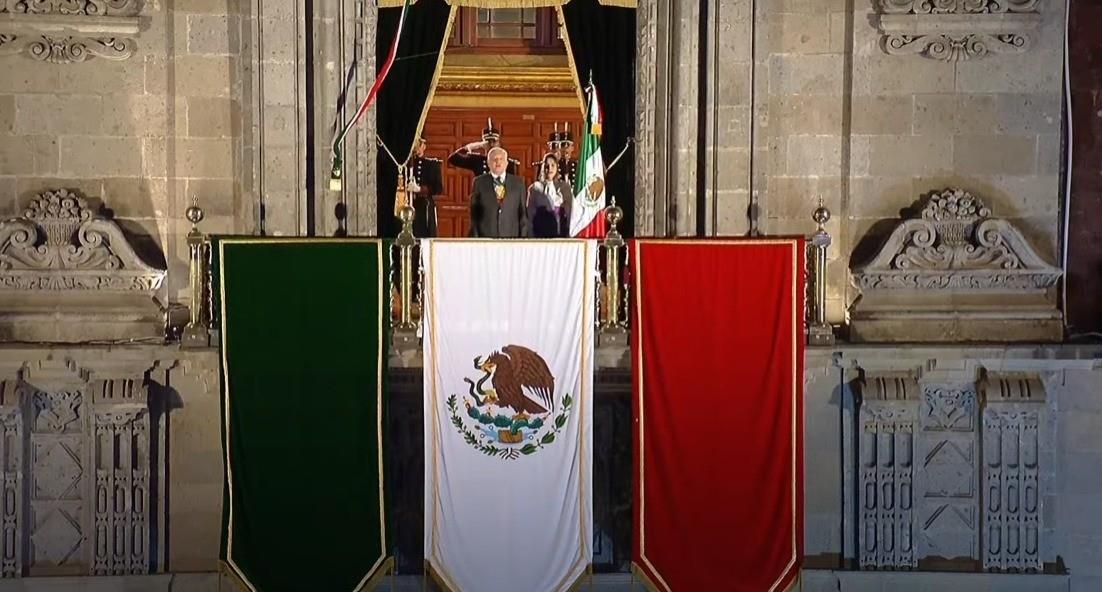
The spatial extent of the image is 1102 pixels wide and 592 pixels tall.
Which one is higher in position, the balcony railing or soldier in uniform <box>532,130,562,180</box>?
soldier in uniform <box>532,130,562,180</box>

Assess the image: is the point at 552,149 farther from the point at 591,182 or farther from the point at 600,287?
the point at 600,287

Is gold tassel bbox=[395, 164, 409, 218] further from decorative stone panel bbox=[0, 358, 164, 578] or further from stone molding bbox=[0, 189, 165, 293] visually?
decorative stone panel bbox=[0, 358, 164, 578]

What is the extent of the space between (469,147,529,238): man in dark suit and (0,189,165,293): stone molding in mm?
2456

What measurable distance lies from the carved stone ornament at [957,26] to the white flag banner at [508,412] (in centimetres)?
288

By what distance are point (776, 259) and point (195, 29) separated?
4503 mm

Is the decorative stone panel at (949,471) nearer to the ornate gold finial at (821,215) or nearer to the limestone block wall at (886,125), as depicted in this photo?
the limestone block wall at (886,125)

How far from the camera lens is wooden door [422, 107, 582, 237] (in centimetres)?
1246

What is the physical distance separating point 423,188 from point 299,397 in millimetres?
2816

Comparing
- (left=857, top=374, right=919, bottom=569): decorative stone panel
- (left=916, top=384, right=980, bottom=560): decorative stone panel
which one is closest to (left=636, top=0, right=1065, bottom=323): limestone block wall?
(left=857, top=374, right=919, bottom=569): decorative stone panel

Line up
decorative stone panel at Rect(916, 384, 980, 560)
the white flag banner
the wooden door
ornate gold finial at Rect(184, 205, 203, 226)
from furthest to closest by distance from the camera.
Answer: the wooden door < decorative stone panel at Rect(916, 384, 980, 560) < ornate gold finial at Rect(184, 205, 203, 226) < the white flag banner

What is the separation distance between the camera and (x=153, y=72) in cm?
960

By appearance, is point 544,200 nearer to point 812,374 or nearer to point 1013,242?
point 812,374

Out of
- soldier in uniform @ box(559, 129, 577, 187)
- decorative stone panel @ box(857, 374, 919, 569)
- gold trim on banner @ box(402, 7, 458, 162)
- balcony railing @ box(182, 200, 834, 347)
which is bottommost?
decorative stone panel @ box(857, 374, 919, 569)

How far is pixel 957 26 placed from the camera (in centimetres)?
952
